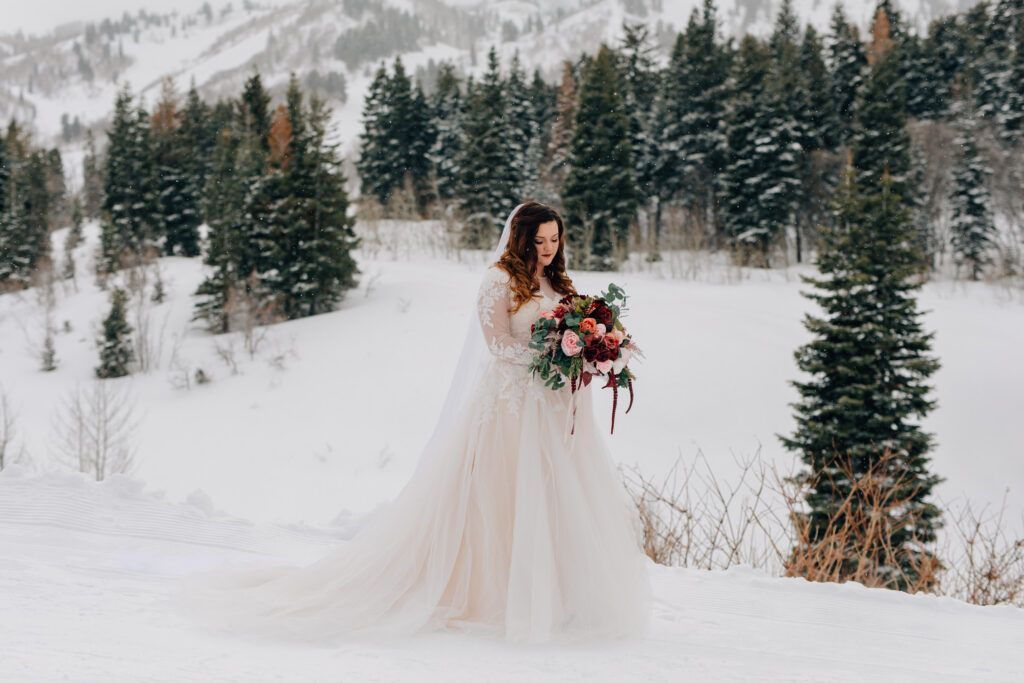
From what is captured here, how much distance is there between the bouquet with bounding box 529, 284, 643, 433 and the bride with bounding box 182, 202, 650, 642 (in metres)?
0.18

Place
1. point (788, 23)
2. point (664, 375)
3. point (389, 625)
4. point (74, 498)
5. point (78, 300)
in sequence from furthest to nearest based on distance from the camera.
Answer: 1. point (788, 23)
2. point (78, 300)
3. point (664, 375)
4. point (74, 498)
5. point (389, 625)

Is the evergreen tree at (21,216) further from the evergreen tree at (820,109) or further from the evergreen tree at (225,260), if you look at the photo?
the evergreen tree at (820,109)

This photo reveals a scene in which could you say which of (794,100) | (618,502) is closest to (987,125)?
(794,100)

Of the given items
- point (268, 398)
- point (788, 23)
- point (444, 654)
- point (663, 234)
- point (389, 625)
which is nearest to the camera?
point (444, 654)

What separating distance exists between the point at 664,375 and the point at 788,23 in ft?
106

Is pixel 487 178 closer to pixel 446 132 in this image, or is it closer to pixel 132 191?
pixel 446 132

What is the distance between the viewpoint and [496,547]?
3186mm

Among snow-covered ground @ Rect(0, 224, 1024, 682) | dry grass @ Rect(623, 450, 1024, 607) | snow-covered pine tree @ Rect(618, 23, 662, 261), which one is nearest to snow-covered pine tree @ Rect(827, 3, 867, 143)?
snow-covered pine tree @ Rect(618, 23, 662, 261)

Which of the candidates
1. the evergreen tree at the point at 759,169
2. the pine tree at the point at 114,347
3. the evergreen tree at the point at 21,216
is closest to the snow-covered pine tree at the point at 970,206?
the evergreen tree at the point at 759,169

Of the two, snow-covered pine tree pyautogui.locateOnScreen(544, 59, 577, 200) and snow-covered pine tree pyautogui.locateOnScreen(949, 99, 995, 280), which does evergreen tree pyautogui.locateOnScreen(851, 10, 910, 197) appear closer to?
snow-covered pine tree pyautogui.locateOnScreen(949, 99, 995, 280)

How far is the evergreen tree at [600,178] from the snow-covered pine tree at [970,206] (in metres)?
12.1

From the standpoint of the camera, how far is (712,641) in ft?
10.4

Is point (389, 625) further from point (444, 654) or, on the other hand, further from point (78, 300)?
point (78, 300)

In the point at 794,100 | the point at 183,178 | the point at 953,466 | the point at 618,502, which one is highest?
the point at 794,100
